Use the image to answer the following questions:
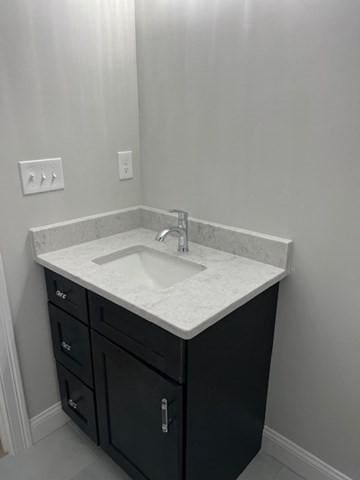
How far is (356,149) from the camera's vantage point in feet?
3.34

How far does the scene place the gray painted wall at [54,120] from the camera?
4.00ft

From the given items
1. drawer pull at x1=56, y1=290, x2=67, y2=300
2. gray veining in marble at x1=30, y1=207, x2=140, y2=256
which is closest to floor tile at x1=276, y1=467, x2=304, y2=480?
drawer pull at x1=56, y1=290, x2=67, y2=300

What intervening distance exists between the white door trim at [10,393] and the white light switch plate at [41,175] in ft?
0.96

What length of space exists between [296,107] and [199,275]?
0.61 meters

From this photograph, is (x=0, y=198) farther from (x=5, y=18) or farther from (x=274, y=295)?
(x=274, y=295)

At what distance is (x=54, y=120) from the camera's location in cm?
133

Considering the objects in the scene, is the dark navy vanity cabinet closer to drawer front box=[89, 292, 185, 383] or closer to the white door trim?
drawer front box=[89, 292, 185, 383]

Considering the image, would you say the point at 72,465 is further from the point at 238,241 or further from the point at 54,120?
the point at 54,120

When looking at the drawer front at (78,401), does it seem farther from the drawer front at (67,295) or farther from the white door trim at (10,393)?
the drawer front at (67,295)

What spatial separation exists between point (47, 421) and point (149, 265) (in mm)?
844

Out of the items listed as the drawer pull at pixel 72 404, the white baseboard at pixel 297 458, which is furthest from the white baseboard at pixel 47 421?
the white baseboard at pixel 297 458

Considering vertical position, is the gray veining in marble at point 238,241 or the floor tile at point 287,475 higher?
the gray veining in marble at point 238,241

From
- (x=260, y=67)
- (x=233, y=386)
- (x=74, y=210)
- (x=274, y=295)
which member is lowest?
(x=233, y=386)

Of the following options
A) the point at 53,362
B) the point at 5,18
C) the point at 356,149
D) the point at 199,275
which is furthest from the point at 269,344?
the point at 5,18
